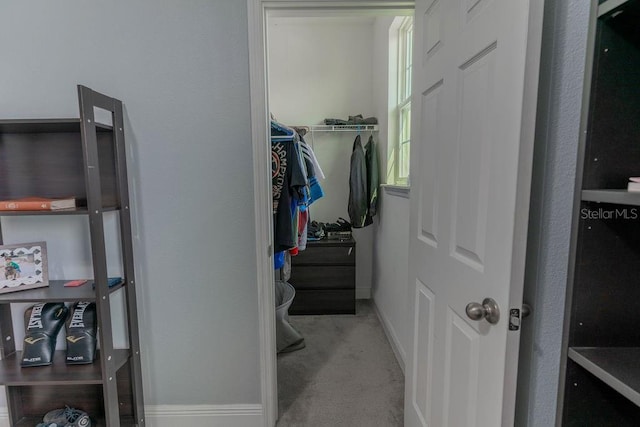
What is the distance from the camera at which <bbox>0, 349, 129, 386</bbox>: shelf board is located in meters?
1.26

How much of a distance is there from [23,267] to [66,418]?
28.1 inches

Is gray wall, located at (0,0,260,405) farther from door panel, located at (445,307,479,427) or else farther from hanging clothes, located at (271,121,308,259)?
door panel, located at (445,307,479,427)

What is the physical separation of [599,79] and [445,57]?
1.72 ft

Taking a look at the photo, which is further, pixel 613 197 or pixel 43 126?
pixel 43 126

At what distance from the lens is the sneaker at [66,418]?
1.40m

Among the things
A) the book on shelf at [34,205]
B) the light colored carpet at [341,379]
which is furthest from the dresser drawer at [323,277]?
the book on shelf at [34,205]

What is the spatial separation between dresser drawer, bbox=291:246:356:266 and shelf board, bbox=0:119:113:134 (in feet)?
6.12

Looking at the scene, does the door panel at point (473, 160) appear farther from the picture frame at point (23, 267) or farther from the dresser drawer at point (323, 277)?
the dresser drawer at point (323, 277)

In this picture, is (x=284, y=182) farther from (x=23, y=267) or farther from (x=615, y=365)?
(x=615, y=365)

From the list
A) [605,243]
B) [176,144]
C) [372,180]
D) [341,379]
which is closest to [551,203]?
[605,243]

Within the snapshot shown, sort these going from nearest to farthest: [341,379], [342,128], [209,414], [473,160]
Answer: [473,160]
[209,414]
[341,379]
[342,128]

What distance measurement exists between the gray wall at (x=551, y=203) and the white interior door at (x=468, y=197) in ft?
0.33

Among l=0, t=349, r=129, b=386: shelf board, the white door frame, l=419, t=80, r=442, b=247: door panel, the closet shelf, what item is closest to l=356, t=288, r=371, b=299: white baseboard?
the closet shelf

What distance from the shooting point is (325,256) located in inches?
114
